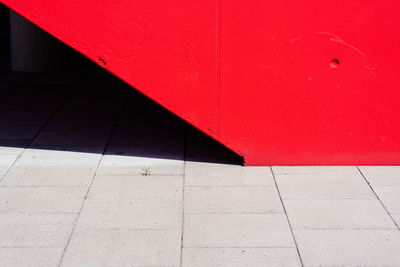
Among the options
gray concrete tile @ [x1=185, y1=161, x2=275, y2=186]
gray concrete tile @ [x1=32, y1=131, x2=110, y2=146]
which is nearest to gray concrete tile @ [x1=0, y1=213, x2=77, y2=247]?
gray concrete tile @ [x1=185, y1=161, x2=275, y2=186]

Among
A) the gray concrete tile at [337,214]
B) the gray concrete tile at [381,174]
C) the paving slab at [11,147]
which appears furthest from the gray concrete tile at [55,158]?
the gray concrete tile at [381,174]

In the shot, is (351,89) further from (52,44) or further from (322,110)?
(52,44)

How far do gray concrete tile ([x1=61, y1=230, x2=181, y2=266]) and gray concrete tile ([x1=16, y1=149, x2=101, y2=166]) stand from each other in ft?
4.47

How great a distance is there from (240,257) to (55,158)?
7.70 ft

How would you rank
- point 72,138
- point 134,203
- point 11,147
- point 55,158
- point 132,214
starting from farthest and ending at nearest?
point 72,138
point 11,147
point 55,158
point 134,203
point 132,214

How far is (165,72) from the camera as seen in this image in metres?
5.60

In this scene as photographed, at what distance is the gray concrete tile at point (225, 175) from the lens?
Answer: 18.1 ft

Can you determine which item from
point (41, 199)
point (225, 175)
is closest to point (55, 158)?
point (41, 199)

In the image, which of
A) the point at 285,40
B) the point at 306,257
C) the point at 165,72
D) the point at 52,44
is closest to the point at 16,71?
the point at 52,44

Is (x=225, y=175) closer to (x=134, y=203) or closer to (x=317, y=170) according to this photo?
(x=317, y=170)

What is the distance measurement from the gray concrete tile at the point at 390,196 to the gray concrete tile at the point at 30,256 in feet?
7.93

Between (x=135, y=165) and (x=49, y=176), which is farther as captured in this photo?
(x=135, y=165)

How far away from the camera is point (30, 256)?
170 inches

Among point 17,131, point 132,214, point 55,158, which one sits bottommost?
point 17,131
